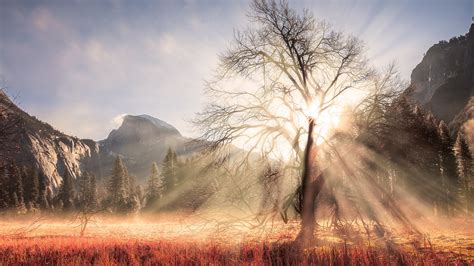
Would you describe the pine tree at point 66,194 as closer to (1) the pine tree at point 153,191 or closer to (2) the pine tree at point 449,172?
(1) the pine tree at point 153,191

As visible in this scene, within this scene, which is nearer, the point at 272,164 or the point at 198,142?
the point at 198,142

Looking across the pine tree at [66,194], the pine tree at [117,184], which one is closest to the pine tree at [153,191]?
the pine tree at [117,184]

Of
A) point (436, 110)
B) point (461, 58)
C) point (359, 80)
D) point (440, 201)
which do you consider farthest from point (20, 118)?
point (461, 58)

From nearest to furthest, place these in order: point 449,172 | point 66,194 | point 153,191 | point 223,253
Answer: point 223,253, point 449,172, point 153,191, point 66,194

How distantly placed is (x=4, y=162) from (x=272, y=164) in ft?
38.7

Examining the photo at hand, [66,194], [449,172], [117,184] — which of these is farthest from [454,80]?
[66,194]

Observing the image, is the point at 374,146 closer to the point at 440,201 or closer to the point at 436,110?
the point at 440,201

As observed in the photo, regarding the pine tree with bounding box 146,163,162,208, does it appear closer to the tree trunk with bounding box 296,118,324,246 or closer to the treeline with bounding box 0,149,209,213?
the treeline with bounding box 0,149,209,213

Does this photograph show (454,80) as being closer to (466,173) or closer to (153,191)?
(466,173)

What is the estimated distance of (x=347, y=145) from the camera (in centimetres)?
1116

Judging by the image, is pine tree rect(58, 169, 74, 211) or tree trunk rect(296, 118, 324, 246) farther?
pine tree rect(58, 169, 74, 211)

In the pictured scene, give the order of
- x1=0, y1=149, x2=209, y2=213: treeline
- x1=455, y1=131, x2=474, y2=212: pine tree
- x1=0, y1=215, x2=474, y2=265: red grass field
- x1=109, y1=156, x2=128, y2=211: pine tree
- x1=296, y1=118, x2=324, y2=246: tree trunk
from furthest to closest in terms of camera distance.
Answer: x1=109, y1=156, x2=128, y2=211: pine tree < x1=0, y1=149, x2=209, y2=213: treeline < x1=455, y1=131, x2=474, y2=212: pine tree < x1=296, y1=118, x2=324, y2=246: tree trunk < x1=0, y1=215, x2=474, y2=265: red grass field

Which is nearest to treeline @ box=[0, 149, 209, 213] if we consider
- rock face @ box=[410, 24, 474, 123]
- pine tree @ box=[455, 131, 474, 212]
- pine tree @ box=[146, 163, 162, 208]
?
pine tree @ box=[146, 163, 162, 208]

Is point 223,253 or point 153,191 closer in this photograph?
point 223,253
